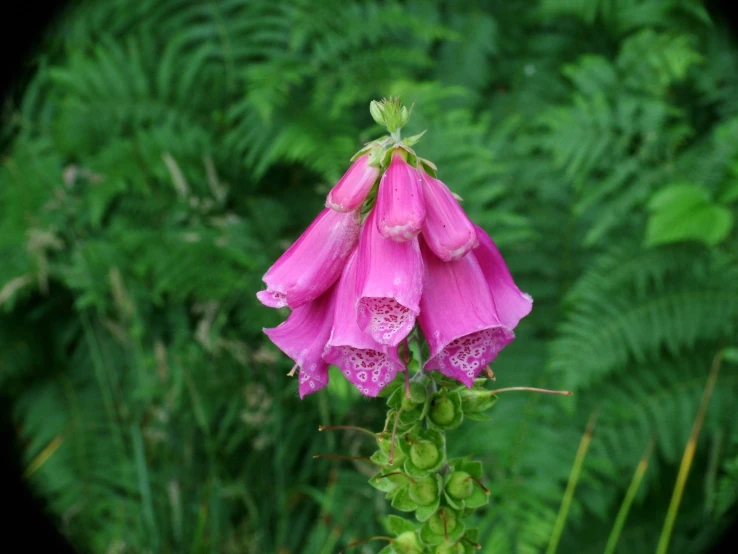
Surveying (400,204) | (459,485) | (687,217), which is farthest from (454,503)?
(687,217)

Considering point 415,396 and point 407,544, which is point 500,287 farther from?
point 407,544

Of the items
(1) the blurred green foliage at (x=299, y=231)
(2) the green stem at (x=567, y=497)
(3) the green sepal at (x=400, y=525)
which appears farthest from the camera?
(1) the blurred green foliage at (x=299, y=231)

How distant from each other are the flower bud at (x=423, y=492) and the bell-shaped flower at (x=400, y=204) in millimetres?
249

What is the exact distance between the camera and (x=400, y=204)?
62 centimetres

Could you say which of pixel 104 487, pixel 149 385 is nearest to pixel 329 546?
pixel 149 385

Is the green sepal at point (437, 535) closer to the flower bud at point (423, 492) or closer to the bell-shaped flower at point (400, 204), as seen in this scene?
the flower bud at point (423, 492)

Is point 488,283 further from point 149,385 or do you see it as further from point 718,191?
point 718,191

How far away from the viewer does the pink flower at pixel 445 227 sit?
2.09 feet

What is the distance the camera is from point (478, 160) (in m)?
1.82

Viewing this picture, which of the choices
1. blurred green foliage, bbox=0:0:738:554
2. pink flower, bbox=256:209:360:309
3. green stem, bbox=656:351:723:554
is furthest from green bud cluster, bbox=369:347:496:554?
blurred green foliage, bbox=0:0:738:554

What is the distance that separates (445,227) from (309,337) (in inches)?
7.1

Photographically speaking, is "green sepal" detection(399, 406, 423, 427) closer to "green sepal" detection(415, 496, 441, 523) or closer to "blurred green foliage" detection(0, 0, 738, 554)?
"green sepal" detection(415, 496, 441, 523)

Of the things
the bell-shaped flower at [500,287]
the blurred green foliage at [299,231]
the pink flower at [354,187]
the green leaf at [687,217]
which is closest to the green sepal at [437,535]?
the bell-shaped flower at [500,287]

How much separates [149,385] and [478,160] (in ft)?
3.24
